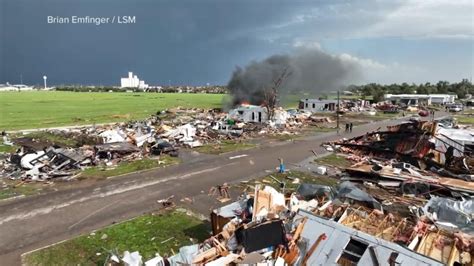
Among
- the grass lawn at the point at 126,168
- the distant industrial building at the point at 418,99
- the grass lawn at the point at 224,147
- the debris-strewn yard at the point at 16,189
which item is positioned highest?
the distant industrial building at the point at 418,99

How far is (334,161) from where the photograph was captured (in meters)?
25.1

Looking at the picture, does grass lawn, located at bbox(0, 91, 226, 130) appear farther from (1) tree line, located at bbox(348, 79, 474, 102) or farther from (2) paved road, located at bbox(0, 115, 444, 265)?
(1) tree line, located at bbox(348, 79, 474, 102)

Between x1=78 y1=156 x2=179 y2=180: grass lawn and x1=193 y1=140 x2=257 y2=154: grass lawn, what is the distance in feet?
12.3

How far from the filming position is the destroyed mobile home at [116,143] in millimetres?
21688

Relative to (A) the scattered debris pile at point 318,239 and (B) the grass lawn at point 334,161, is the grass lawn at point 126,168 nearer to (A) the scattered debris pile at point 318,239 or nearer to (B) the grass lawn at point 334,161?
(B) the grass lawn at point 334,161

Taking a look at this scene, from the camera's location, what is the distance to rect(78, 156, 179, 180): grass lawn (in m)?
21.0

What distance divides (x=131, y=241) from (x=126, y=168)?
35.7 ft

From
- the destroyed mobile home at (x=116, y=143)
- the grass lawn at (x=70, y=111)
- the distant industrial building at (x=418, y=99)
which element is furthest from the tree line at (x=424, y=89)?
the destroyed mobile home at (x=116, y=143)

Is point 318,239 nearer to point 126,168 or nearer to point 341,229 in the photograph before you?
point 341,229

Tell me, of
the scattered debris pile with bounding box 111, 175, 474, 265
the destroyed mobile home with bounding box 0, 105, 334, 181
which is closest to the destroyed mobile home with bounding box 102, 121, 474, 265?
the scattered debris pile with bounding box 111, 175, 474, 265

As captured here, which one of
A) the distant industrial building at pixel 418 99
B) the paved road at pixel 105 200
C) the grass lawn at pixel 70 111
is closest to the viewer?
the paved road at pixel 105 200

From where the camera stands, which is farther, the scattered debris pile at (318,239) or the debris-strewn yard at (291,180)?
the debris-strewn yard at (291,180)

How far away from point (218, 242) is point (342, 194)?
7.01 m

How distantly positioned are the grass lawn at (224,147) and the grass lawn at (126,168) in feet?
12.3
